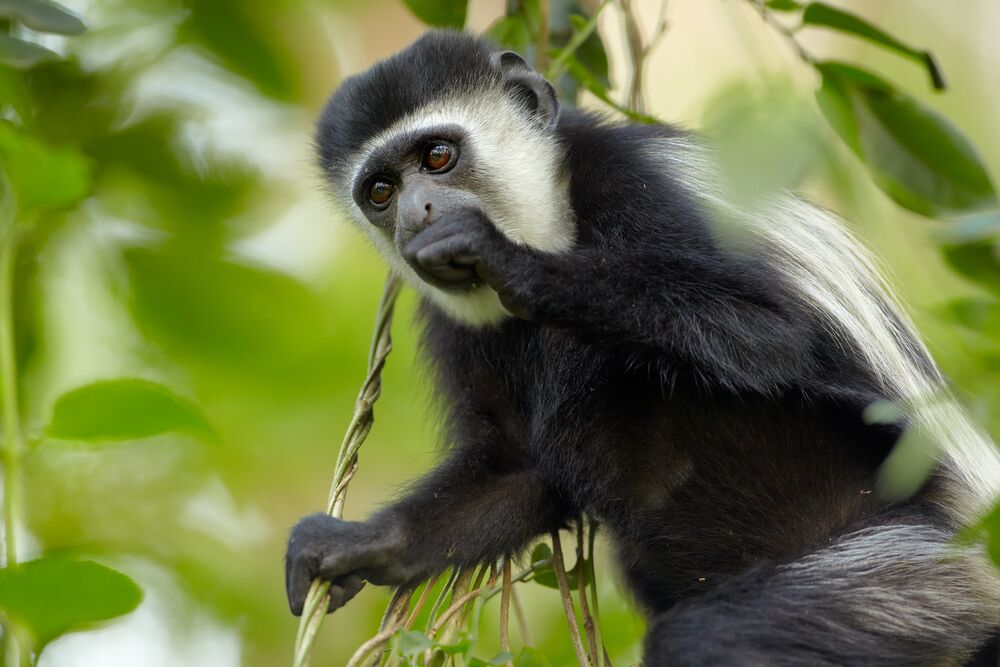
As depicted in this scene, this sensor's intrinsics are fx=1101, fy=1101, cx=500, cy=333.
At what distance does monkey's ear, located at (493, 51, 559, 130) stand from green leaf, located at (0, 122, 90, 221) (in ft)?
4.57

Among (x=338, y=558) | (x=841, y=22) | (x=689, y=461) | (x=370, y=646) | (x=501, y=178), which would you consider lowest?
(x=370, y=646)

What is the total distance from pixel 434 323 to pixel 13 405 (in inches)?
55.8

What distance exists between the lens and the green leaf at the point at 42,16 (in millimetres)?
2336

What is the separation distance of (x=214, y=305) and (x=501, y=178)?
3.09ft

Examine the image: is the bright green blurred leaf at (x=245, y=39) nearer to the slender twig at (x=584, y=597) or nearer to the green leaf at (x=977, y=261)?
the slender twig at (x=584, y=597)

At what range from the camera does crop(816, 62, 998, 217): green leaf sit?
2336mm

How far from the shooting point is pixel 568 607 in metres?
2.23

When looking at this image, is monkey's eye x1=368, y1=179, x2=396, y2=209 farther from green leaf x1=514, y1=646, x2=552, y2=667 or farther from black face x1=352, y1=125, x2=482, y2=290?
green leaf x1=514, y1=646, x2=552, y2=667

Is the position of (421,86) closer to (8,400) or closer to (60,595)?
(8,400)

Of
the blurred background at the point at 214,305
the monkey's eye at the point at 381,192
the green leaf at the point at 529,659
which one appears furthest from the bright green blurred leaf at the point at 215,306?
the green leaf at the point at 529,659

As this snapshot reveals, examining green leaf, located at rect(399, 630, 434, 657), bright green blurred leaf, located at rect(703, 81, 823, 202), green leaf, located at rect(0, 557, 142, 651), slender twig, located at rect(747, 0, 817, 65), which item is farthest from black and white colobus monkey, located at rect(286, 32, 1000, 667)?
bright green blurred leaf, located at rect(703, 81, 823, 202)

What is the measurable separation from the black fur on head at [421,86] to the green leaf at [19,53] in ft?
2.73

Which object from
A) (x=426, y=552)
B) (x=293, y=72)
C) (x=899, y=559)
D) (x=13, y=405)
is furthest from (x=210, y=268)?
(x=899, y=559)

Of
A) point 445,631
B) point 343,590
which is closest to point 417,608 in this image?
point 445,631
